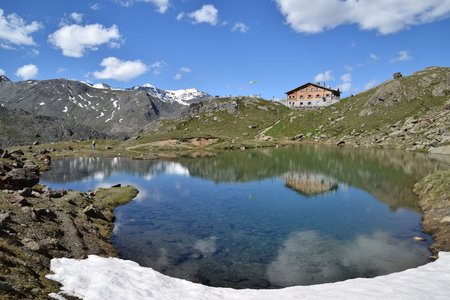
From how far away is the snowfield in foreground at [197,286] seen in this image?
2209cm

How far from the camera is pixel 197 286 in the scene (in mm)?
25031

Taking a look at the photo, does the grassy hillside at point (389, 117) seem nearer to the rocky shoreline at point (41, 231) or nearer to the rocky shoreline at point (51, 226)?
the rocky shoreline at point (51, 226)

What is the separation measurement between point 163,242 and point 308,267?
1482 centimetres

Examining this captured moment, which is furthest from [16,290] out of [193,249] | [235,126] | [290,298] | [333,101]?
[333,101]

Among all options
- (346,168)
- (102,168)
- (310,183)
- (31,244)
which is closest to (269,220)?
(31,244)

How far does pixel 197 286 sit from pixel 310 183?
4715 centimetres

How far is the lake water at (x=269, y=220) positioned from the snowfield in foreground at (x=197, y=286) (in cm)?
236

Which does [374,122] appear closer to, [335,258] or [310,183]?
[310,183]

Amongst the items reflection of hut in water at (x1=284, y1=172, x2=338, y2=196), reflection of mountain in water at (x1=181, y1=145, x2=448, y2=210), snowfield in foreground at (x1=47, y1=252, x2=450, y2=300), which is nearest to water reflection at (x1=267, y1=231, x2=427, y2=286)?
snowfield in foreground at (x1=47, y1=252, x2=450, y2=300)

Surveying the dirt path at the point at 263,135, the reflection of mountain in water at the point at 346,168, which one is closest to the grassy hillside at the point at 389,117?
the dirt path at the point at 263,135

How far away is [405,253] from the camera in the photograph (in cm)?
3247

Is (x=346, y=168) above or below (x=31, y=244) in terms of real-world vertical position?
above

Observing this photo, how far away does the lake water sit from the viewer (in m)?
29.9

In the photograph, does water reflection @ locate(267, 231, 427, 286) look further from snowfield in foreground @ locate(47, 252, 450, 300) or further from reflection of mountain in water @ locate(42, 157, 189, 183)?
reflection of mountain in water @ locate(42, 157, 189, 183)
